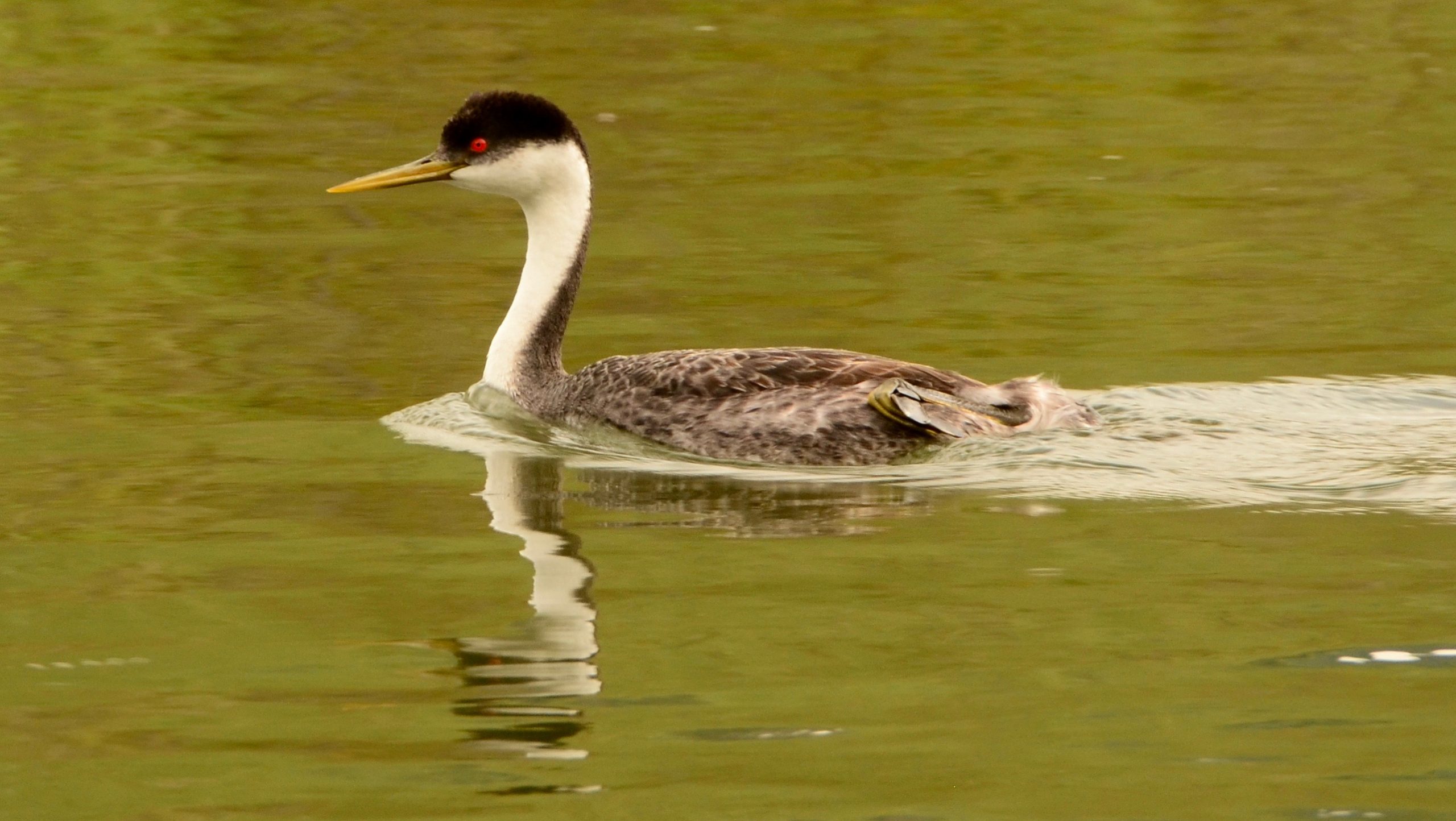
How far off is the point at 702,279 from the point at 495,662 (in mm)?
6583

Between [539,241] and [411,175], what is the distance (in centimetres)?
74

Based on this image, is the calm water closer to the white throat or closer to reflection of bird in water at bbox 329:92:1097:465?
reflection of bird in water at bbox 329:92:1097:465

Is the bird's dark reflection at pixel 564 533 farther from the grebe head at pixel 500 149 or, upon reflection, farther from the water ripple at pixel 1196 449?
the grebe head at pixel 500 149

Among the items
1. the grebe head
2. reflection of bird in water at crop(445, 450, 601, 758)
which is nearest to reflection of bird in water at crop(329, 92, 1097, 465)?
the grebe head

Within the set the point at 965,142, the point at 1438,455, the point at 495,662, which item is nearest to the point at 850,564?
the point at 495,662

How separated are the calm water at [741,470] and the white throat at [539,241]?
0.45 m

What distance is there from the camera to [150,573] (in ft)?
25.4

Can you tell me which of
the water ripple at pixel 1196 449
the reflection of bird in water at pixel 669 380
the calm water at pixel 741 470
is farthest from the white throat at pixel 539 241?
the calm water at pixel 741 470

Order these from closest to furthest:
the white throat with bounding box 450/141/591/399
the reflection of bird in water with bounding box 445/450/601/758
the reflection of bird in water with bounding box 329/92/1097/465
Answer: the reflection of bird in water with bounding box 445/450/601/758 → the reflection of bird in water with bounding box 329/92/1097/465 → the white throat with bounding box 450/141/591/399

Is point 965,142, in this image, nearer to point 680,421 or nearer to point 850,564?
point 680,421

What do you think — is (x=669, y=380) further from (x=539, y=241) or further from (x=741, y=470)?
(x=539, y=241)

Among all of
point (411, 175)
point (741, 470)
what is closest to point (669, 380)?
point (741, 470)

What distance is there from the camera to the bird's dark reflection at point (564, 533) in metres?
6.21

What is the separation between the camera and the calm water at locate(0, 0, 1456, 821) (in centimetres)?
590
